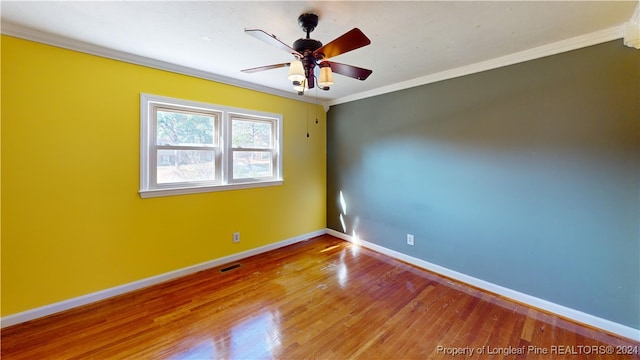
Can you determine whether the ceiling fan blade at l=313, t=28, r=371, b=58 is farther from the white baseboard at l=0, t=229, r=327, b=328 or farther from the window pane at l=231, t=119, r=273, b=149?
the white baseboard at l=0, t=229, r=327, b=328

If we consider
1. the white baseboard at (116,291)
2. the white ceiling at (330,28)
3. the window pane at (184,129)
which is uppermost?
the white ceiling at (330,28)

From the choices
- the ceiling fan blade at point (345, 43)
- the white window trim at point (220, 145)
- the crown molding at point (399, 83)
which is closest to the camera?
the ceiling fan blade at point (345, 43)

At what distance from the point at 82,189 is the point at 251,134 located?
6.06 ft

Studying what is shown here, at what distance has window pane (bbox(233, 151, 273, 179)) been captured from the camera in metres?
3.34

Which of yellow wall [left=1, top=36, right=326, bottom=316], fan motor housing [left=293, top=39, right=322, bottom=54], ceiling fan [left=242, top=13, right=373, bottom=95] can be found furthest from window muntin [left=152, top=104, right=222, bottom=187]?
fan motor housing [left=293, top=39, right=322, bottom=54]

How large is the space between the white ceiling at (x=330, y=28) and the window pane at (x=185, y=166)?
957 mm

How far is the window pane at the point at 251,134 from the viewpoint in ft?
10.8

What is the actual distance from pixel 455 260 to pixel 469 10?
2425mm

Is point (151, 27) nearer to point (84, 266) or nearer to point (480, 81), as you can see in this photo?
point (84, 266)

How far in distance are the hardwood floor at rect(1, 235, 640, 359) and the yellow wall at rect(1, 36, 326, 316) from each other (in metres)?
0.30

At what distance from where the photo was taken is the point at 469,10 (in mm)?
1708

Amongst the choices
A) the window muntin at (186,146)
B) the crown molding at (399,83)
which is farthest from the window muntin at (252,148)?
the crown molding at (399,83)

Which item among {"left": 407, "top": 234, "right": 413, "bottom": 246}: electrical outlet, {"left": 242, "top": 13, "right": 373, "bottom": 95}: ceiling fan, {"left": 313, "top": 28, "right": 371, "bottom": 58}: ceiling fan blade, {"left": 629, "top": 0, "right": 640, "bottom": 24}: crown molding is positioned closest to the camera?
{"left": 313, "top": 28, "right": 371, "bottom": 58}: ceiling fan blade

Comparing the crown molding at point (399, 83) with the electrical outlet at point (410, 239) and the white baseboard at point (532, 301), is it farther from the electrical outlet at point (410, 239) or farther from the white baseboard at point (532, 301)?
the white baseboard at point (532, 301)
